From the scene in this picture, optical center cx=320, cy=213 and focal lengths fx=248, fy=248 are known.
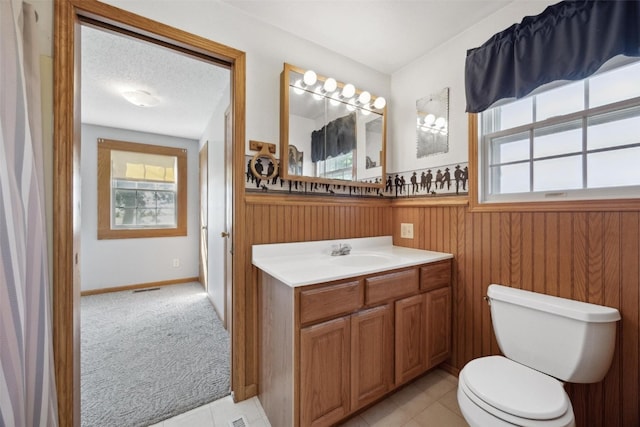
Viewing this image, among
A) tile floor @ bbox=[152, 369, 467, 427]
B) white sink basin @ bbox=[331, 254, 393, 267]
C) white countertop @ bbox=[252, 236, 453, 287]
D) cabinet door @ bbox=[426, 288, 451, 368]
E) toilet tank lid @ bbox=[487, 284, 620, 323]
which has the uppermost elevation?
white countertop @ bbox=[252, 236, 453, 287]

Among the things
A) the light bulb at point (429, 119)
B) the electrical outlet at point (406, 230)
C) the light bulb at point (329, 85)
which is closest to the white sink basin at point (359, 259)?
the electrical outlet at point (406, 230)

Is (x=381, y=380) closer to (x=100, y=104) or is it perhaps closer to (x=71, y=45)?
(x=71, y=45)

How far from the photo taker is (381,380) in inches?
55.5

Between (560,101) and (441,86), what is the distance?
74 cm

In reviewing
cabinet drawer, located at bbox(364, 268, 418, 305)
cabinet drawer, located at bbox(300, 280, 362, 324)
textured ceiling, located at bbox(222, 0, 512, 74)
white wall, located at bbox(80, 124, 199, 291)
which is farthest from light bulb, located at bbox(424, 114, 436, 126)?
white wall, located at bbox(80, 124, 199, 291)

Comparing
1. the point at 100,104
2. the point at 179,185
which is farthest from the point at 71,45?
the point at 179,185

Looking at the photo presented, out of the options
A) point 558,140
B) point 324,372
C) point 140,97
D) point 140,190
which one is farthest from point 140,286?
point 558,140

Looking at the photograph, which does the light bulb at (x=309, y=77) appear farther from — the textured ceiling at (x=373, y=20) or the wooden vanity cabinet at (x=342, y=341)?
the wooden vanity cabinet at (x=342, y=341)

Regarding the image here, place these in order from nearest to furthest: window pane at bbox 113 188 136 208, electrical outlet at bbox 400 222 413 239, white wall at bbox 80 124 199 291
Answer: electrical outlet at bbox 400 222 413 239, white wall at bbox 80 124 199 291, window pane at bbox 113 188 136 208

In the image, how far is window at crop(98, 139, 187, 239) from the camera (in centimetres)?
352

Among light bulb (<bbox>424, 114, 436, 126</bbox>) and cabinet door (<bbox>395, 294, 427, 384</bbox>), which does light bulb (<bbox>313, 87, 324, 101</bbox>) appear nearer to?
light bulb (<bbox>424, 114, 436, 126</bbox>)

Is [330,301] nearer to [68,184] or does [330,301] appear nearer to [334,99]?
[68,184]

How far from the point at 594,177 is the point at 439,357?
1401 mm

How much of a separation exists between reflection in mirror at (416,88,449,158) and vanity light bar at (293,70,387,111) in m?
0.33
